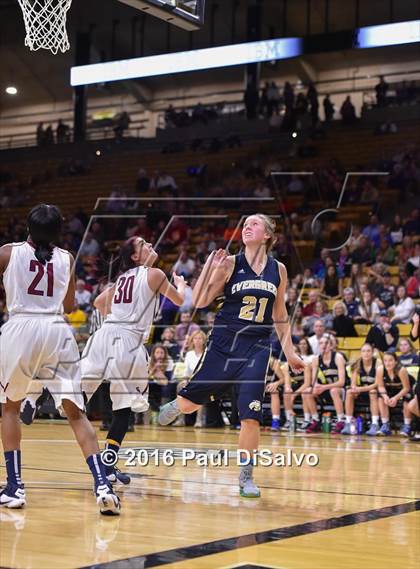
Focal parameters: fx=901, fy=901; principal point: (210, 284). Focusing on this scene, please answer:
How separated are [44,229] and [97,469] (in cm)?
144

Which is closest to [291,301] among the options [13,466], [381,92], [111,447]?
[111,447]

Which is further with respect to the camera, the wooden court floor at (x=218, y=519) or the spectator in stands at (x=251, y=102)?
the spectator in stands at (x=251, y=102)

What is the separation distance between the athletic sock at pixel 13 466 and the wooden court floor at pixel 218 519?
20cm

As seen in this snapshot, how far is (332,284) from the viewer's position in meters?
15.4

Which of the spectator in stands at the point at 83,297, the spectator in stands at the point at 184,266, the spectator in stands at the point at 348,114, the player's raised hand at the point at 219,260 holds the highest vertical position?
the spectator in stands at the point at 348,114

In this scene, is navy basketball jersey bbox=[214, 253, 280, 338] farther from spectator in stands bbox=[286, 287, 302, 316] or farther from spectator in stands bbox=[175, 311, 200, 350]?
spectator in stands bbox=[286, 287, 302, 316]

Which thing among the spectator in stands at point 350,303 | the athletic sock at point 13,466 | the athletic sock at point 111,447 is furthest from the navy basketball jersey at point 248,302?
the spectator in stands at point 350,303

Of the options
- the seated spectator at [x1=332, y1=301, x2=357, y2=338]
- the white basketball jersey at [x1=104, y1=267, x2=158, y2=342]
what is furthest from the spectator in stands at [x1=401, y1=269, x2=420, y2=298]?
the white basketball jersey at [x1=104, y1=267, x2=158, y2=342]

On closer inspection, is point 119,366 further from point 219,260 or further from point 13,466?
point 13,466

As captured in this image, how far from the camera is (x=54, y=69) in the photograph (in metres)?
29.8

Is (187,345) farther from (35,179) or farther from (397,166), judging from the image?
(35,179)

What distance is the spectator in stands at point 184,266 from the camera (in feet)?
53.9

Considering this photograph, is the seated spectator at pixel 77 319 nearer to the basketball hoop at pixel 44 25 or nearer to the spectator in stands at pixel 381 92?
the basketball hoop at pixel 44 25

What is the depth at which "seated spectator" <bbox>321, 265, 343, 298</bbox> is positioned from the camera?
15.4 metres
